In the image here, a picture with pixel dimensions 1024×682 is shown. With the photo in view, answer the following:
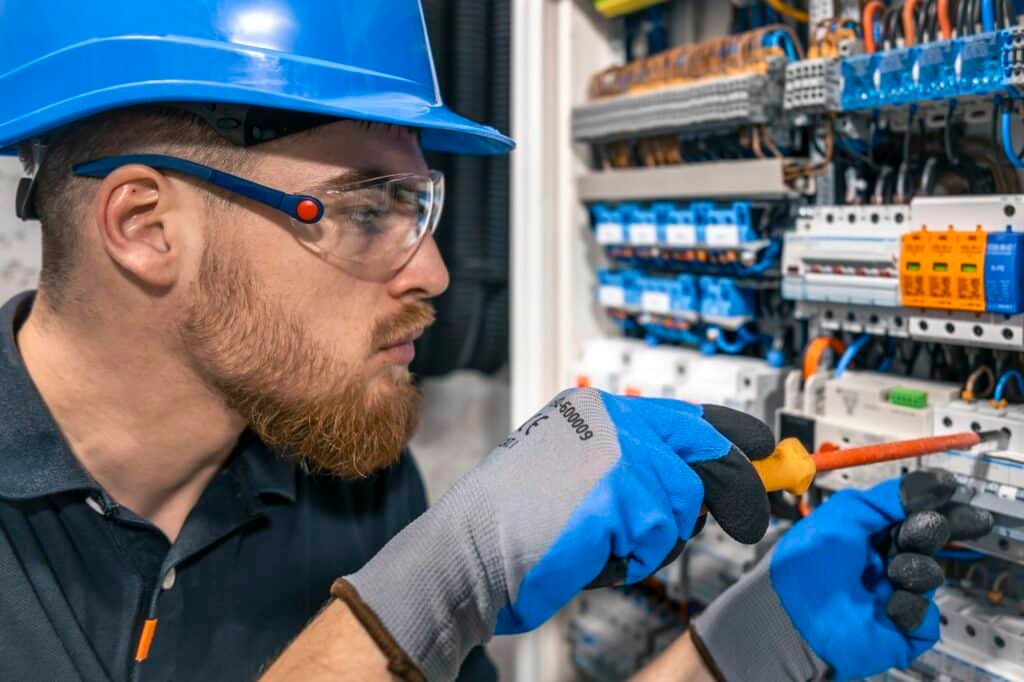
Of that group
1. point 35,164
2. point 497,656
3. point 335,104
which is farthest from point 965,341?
point 497,656

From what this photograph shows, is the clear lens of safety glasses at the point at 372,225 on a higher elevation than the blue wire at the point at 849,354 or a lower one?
higher

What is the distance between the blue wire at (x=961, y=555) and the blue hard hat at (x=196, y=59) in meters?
0.81

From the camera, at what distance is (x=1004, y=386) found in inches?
44.2

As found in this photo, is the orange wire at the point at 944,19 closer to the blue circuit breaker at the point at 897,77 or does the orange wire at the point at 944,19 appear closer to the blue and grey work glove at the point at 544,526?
the blue circuit breaker at the point at 897,77

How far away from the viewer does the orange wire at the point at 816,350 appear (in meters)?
1.27

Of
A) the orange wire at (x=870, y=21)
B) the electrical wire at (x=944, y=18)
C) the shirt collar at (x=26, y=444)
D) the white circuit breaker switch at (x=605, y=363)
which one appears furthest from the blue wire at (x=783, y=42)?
the shirt collar at (x=26, y=444)

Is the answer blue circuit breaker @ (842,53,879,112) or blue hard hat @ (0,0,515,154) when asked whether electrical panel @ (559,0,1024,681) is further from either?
blue hard hat @ (0,0,515,154)

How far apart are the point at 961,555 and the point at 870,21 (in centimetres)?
70

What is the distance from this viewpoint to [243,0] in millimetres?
915

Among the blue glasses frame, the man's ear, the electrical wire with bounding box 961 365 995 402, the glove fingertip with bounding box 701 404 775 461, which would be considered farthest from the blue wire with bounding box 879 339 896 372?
the man's ear


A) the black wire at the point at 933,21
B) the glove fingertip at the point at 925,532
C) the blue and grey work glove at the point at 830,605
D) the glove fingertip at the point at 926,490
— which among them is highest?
the black wire at the point at 933,21

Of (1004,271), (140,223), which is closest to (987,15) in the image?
(1004,271)

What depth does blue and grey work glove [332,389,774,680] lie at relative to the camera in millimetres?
771

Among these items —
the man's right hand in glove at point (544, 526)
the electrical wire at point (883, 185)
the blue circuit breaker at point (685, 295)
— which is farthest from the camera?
the blue circuit breaker at point (685, 295)
